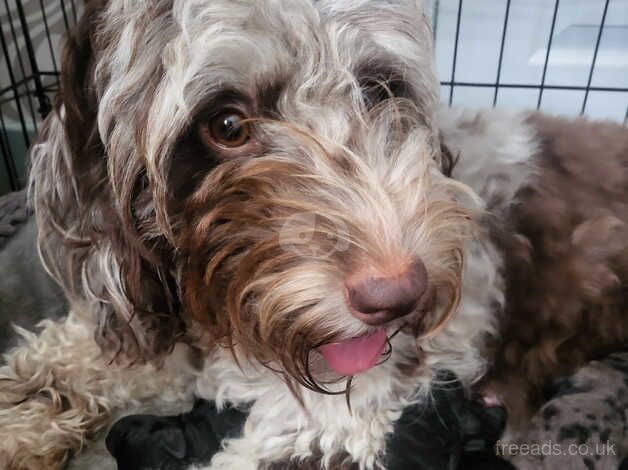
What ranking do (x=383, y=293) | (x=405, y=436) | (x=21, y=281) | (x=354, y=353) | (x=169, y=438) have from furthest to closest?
(x=21, y=281) < (x=169, y=438) < (x=405, y=436) < (x=354, y=353) < (x=383, y=293)

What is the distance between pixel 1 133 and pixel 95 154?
198 centimetres

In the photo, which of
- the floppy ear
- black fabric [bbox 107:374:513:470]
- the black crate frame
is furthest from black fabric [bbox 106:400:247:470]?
the black crate frame

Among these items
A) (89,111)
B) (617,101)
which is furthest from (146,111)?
(617,101)

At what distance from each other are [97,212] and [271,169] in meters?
0.44

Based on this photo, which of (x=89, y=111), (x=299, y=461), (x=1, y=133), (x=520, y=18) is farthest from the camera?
(x=520, y=18)

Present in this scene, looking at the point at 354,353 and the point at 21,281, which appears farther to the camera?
the point at 21,281

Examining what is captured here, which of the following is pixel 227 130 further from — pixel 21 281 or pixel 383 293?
pixel 21 281

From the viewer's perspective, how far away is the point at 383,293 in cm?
110

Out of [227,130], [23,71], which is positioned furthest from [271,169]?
[23,71]

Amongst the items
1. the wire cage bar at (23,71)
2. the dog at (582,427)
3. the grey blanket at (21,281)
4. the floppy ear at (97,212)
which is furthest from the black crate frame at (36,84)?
the floppy ear at (97,212)

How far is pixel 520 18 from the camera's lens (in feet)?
11.7

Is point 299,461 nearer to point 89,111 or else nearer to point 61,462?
point 61,462

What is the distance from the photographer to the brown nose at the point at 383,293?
3.59ft

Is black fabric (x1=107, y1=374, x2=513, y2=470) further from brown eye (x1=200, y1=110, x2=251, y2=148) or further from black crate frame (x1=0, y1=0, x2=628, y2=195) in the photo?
black crate frame (x1=0, y1=0, x2=628, y2=195)
